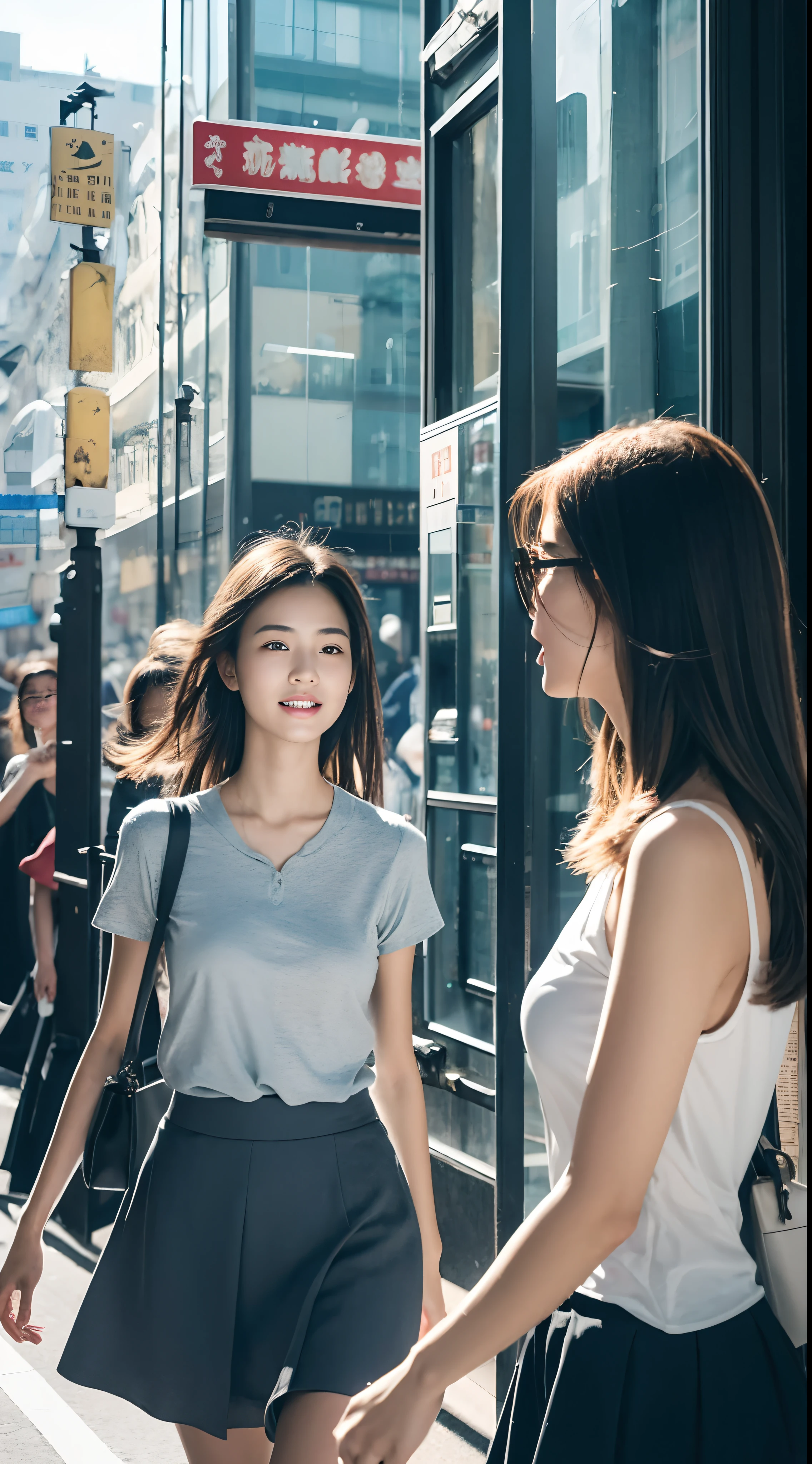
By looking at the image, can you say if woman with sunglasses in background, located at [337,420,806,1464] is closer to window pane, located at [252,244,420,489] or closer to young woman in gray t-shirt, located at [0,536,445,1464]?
young woman in gray t-shirt, located at [0,536,445,1464]

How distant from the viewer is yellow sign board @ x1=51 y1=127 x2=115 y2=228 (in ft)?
16.7

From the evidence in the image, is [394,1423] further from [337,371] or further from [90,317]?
[337,371]

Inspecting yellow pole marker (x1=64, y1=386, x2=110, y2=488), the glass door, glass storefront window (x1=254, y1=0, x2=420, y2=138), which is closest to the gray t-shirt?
the glass door

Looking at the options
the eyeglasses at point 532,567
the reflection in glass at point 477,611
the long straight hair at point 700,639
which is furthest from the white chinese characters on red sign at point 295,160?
the long straight hair at point 700,639

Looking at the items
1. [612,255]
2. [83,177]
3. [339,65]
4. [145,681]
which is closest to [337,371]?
[339,65]

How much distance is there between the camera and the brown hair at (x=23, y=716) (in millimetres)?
6629

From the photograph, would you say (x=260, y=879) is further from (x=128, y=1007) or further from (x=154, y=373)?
(x=154, y=373)

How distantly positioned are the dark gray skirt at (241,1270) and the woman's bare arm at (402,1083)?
12cm

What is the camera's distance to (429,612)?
179 inches

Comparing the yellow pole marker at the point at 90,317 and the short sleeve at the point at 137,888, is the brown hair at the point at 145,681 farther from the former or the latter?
the short sleeve at the point at 137,888

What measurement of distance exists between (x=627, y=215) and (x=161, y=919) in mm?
2260

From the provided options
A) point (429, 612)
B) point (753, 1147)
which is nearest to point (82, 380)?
point (429, 612)

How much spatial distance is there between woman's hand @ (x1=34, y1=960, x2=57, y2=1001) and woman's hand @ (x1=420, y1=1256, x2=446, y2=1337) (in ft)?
11.2

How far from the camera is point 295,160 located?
503 cm
